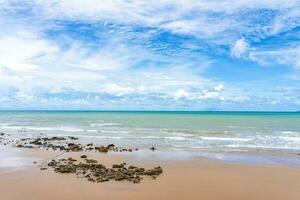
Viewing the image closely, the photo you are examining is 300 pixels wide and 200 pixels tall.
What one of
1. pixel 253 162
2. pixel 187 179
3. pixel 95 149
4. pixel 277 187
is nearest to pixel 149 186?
pixel 187 179

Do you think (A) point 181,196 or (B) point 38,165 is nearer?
(A) point 181,196

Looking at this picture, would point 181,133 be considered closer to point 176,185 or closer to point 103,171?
point 103,171

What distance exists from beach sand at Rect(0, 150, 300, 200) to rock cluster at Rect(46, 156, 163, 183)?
39 cm

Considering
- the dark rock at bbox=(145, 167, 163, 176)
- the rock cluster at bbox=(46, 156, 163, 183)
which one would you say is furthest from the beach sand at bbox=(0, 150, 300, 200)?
the rock cluster at bbox=(46, 156, 163, 183)

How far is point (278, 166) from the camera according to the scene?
59.4ft

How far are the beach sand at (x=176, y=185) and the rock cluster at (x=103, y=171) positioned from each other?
0.39m

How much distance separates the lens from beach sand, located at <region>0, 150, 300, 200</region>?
40.5 ft

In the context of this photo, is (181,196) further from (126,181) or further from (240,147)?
(240,147)

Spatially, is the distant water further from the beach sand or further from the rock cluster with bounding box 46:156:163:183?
the rock cluster with bounding box 46:156:163:183

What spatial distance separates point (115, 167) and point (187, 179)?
3894 millimetres

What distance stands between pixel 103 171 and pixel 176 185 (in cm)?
362

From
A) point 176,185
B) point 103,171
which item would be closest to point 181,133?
point 103,171

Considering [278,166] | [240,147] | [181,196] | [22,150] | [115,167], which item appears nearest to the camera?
[181,196]

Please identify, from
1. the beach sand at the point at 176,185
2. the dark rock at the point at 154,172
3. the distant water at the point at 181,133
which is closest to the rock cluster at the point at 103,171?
the dark rock at the point at 154,172
